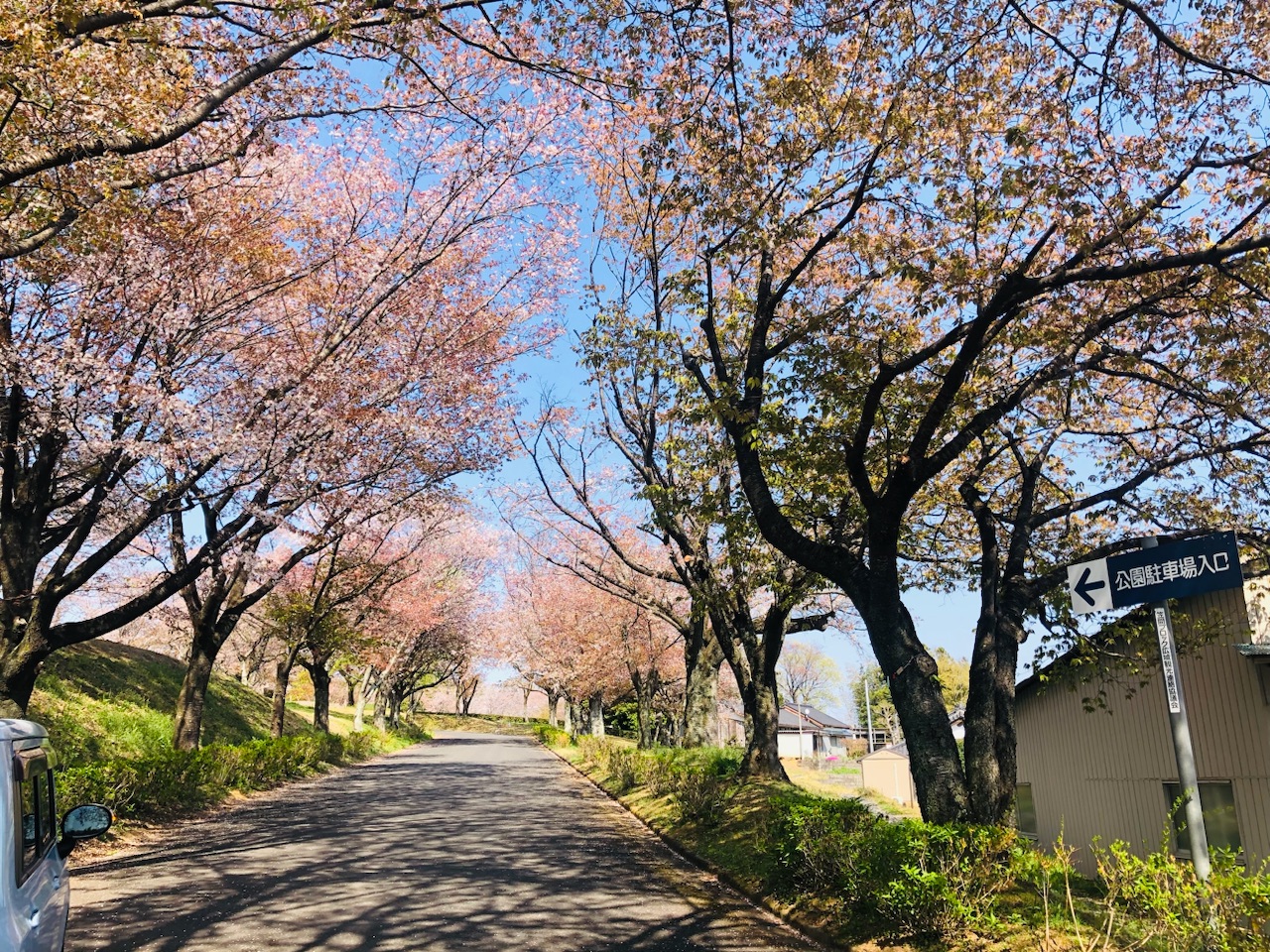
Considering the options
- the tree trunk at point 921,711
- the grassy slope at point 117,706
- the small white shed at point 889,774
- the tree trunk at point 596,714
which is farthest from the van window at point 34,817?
the small white shed at point 889,774

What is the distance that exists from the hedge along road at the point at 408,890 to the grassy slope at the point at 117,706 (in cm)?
449

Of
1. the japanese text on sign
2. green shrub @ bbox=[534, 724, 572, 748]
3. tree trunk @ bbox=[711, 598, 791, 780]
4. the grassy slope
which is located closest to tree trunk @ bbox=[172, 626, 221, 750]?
the grassy slope

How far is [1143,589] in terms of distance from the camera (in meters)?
4.60

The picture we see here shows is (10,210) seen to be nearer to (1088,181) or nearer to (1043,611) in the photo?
(1088,181)

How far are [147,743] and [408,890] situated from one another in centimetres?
1285

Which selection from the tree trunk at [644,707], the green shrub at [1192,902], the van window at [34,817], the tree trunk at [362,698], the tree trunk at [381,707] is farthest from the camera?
the tree trunk at [381,707]

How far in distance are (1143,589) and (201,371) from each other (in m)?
12.1

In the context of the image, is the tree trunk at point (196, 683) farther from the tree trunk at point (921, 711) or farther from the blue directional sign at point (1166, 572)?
the blue directional sign at point (1166, 572)

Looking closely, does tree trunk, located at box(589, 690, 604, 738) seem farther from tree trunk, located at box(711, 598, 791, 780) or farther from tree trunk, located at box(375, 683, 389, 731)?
tree trunk, located at box(711, 598, 791, 780)

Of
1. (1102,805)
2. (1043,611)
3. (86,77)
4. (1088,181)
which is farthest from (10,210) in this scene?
(1102,805)

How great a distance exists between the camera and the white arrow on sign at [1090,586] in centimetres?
480

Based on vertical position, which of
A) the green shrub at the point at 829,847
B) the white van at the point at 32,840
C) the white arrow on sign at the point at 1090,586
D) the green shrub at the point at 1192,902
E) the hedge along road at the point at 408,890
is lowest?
the hedge along road at the point at 408,890

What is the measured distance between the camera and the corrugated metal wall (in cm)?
1327

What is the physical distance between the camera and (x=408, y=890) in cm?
790
